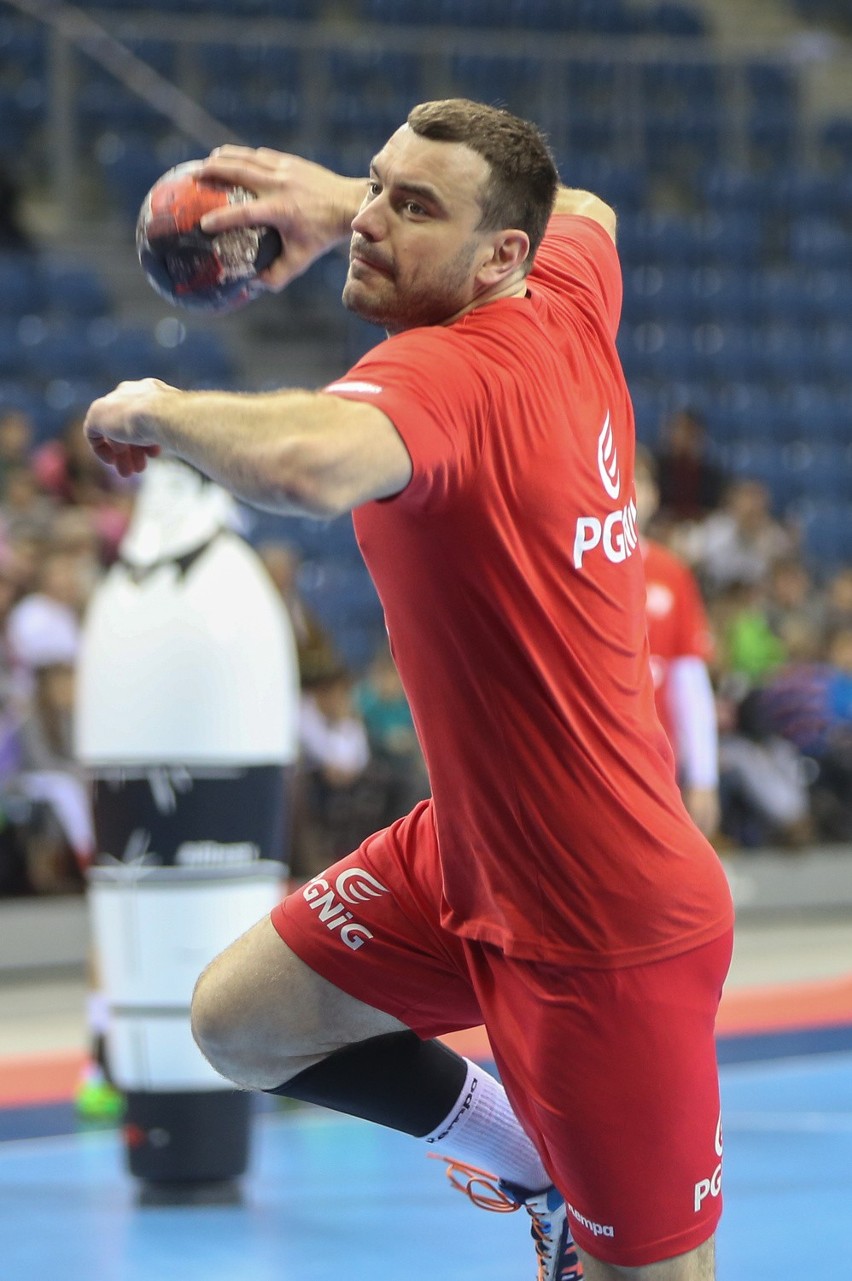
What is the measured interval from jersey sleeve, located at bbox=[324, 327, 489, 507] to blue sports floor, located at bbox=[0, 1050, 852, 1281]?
2240 millimetres

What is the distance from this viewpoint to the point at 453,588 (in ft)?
8.23

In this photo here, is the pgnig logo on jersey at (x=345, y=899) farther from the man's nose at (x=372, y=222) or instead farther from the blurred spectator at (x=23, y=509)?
the blurred spectator at (x=23, y=509)

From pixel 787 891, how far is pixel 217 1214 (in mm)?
5124

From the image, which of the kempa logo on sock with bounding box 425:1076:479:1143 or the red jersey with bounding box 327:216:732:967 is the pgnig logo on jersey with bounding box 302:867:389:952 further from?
the kempa logo on sock with bounding box 425:1076:479:1143

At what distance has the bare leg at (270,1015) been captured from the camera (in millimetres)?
3002

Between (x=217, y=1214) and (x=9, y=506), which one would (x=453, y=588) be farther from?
(x=9, y=506)

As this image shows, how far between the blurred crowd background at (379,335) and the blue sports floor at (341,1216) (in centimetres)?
253

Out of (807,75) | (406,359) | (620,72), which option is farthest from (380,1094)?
(807,75)

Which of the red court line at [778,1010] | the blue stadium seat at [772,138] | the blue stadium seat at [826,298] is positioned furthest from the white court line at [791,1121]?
the blue stadium seat at [772,138]

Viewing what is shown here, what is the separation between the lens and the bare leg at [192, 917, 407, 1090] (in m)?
3.00

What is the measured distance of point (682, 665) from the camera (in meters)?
5.99

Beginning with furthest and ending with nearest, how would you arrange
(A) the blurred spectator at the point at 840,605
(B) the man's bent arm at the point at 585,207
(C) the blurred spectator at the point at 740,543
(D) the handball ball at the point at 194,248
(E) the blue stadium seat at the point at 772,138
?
(E) the blue stadium seat at the point at 772,138
(C) the blurred spectator at the point at 740,543
(A) the blurred spectator at the point at 840,605
(B) the man's bent arm at the point at 585,207
(D) the handball ball at the point at 194,248

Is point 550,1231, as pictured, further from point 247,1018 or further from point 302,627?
point 302,627

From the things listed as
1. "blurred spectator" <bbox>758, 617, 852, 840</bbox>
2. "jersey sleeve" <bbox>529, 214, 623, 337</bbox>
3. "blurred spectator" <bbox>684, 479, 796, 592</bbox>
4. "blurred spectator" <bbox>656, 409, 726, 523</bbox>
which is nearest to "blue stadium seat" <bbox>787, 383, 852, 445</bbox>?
"blurred spectator" <bbox>656, 409, 726, 523</bbox>
